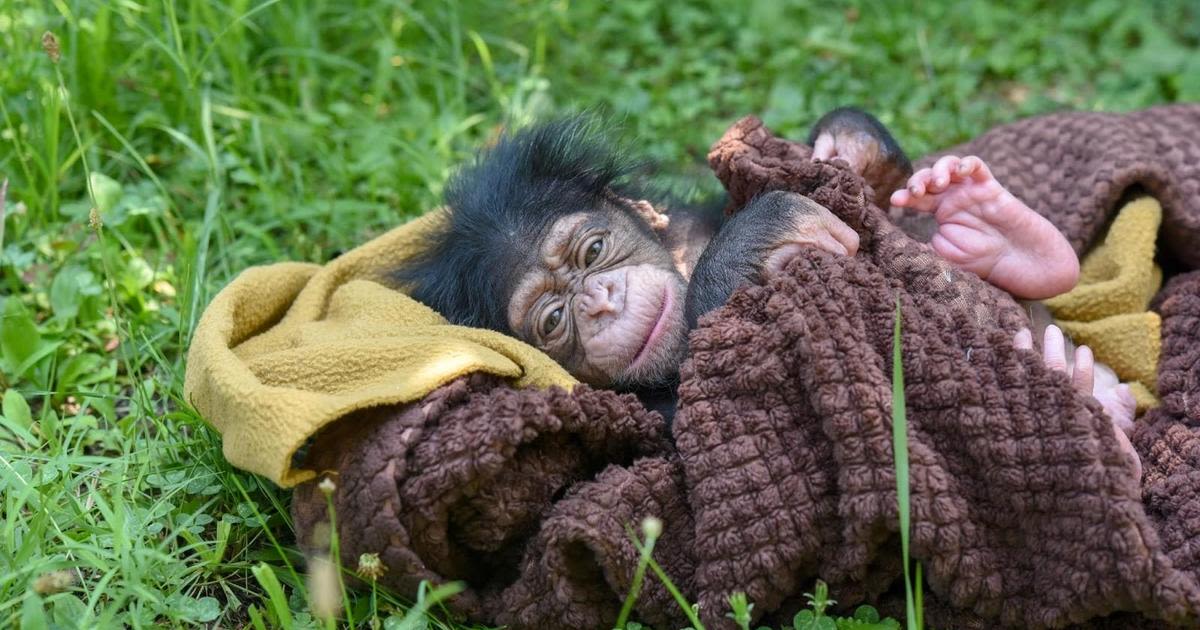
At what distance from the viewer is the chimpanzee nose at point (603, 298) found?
125 inches

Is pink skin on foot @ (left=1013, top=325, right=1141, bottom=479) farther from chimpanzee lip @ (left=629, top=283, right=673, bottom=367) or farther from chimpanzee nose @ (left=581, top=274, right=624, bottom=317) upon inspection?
chimpanzee nose @ (left=581, top=274, right=624, bottom=317)

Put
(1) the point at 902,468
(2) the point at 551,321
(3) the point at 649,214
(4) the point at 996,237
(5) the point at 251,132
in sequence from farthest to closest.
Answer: (5) the point at 251,132 → (3) the point at 649,214 → (2) the point at 551,321 → (4) the point at 996,237 → (1) the point at 902,468

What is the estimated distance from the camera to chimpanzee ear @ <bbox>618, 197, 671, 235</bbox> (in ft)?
12.1

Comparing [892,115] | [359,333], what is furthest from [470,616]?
[892,115]

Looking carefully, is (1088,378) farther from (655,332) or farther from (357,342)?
(357,342)

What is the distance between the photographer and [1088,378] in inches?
115

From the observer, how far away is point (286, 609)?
2518 millimetres

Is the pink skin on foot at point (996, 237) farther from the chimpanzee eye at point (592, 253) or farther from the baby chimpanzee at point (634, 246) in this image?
the chimpanzee eye at point (592, 253)

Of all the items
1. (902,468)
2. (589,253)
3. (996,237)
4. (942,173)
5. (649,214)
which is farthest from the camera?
(649,214)

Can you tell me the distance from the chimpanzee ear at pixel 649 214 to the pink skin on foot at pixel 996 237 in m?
0.81

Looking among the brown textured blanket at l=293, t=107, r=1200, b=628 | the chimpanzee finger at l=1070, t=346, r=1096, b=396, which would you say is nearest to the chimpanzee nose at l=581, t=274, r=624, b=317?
the brown textured blanket at l=293, t=107, r=1200, b=628

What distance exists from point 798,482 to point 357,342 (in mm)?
1145

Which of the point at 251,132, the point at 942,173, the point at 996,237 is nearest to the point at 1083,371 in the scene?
the point at 996,237

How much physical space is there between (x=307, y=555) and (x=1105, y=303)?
7.67 feet
